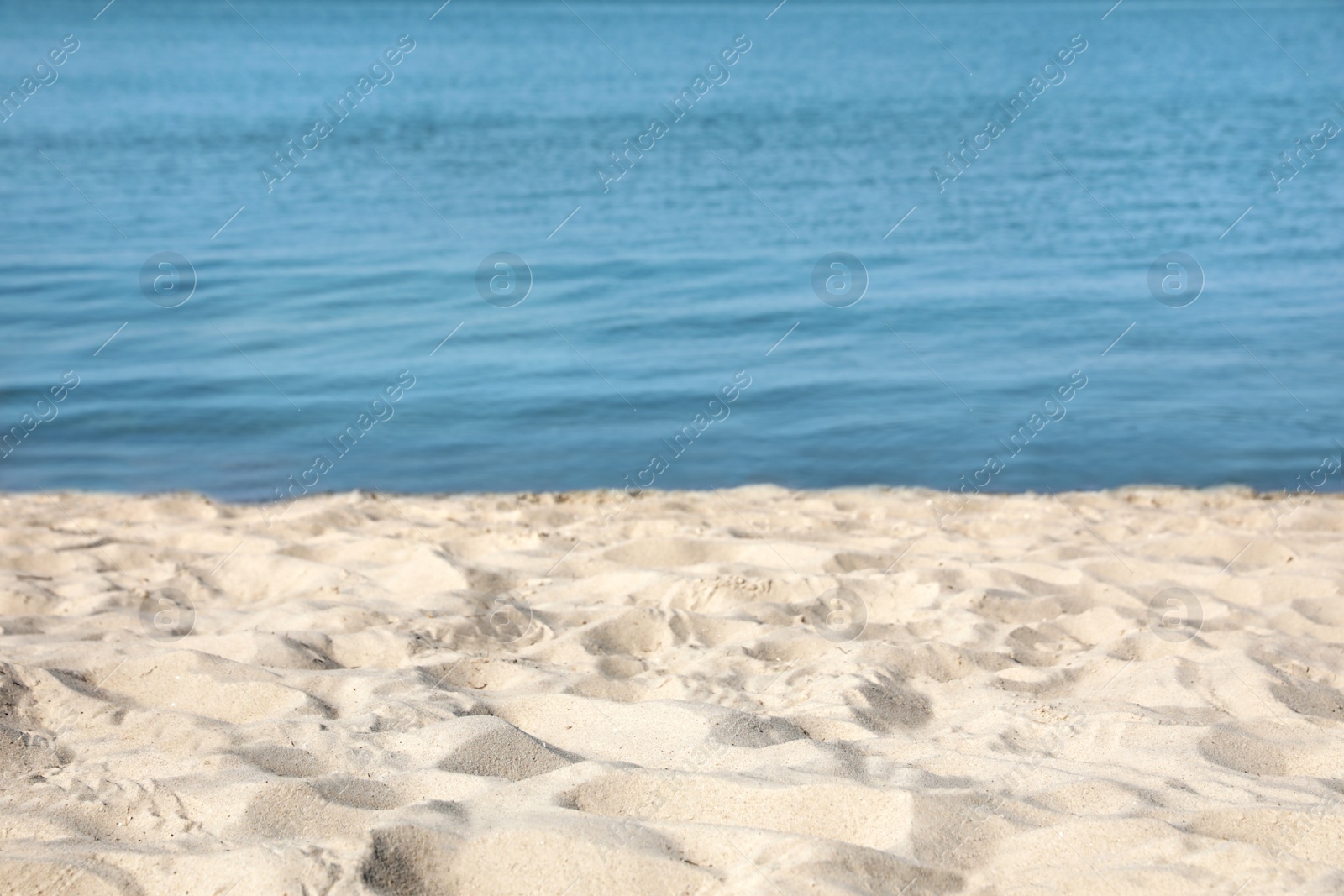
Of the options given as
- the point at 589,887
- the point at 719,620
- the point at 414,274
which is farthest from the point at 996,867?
the point at 414,274

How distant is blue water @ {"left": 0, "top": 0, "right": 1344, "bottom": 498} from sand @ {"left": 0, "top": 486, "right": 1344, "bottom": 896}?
7.96 ft

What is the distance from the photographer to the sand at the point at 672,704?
9.19 ft

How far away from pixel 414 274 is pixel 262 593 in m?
8.94

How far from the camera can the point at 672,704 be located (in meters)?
3.87

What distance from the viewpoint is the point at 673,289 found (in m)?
13.2

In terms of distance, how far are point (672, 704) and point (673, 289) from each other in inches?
382

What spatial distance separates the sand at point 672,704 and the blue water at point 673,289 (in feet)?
7.96

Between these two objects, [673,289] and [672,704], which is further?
[673,289]

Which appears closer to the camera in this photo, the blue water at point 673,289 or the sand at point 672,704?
Answer: the sand at point 672,704

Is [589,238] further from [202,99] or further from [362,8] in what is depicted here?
[362,8]

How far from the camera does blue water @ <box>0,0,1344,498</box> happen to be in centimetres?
907

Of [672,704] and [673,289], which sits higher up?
[673,289]

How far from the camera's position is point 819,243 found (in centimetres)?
1486

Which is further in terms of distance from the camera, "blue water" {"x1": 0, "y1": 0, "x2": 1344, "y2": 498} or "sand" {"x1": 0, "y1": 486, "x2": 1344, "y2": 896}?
"blue water" {"x1": 0, "y1": 0, "x2": 1344, "y2": 498}
